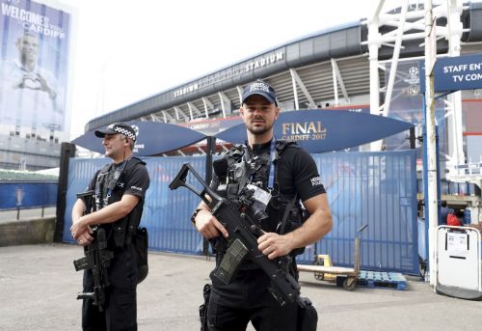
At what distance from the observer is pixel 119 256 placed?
2467 mm

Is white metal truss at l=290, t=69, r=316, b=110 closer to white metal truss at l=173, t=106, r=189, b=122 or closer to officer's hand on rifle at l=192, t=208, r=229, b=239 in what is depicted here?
white metal truss at l=173, t=106, r=189, b=122

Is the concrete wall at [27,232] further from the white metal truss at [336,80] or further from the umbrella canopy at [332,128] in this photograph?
the white metal truss at [336,80]

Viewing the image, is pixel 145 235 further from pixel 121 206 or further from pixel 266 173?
pixel 266 173

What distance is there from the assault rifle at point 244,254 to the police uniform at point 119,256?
3.42ft

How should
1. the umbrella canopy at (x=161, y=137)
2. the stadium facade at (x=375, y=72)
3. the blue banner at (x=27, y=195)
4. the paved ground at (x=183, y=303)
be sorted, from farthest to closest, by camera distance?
the stadium facade at (x=375, y=72) < the blue banner at (x=27, y=195) < the umbrella canopy at (x=161, y=137) < the paved ground at (x=183, y=303)

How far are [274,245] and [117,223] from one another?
1.49 m

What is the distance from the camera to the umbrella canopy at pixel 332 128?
611 cm

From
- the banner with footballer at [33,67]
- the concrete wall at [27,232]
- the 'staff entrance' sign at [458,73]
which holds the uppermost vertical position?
the banner with footballer at [33,67]

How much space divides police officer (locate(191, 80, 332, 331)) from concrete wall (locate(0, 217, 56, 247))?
327 inches

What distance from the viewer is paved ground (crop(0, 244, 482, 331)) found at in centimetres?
363

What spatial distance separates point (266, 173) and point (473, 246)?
4780 millimetres

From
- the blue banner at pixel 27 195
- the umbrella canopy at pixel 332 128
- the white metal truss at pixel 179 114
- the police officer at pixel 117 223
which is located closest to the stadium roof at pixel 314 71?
the white metal truss at pixel 179 114

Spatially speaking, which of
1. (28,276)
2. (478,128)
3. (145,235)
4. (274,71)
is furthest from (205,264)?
(478,128)

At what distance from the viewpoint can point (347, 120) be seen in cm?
634
